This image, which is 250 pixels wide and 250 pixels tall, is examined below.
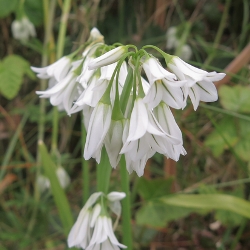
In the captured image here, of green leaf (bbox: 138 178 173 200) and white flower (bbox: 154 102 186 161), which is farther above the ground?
white flower (bbox: 154 102 186 161)

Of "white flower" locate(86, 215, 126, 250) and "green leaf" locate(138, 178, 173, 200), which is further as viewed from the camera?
"green leaf" locate(138, 178, 173, 200)

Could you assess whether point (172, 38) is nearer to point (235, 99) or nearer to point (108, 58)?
point (235, 99)

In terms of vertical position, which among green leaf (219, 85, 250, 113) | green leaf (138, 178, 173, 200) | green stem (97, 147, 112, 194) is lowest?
green leaf (138, 178, 173, 200)

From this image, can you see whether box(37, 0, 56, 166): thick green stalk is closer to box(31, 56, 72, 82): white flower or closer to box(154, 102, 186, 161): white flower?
box(31, 56, 72, 82): white flower

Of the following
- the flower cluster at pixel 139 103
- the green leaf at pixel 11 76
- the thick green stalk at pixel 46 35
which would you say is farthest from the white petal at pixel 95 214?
the thick green stalk at pixel 46 35

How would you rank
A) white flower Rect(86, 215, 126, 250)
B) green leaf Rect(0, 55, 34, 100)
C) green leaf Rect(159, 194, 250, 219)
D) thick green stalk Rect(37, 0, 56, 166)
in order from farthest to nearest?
thick green stalk Rect(37, 0, 56, 166) → green leaf Rect(0, 55, 34, 100) → green leaf Rect(159, 194, 250, 219) → white flower Rect(86, 215, 126, 250)

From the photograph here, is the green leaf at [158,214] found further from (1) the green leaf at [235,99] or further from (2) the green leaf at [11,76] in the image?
(2) the green leaf at [11,76]

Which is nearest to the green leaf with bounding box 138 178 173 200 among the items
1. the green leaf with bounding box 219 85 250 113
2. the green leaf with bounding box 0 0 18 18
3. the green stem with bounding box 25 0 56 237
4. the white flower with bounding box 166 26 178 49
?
the green leaf with bounding box 219 85 250 113
